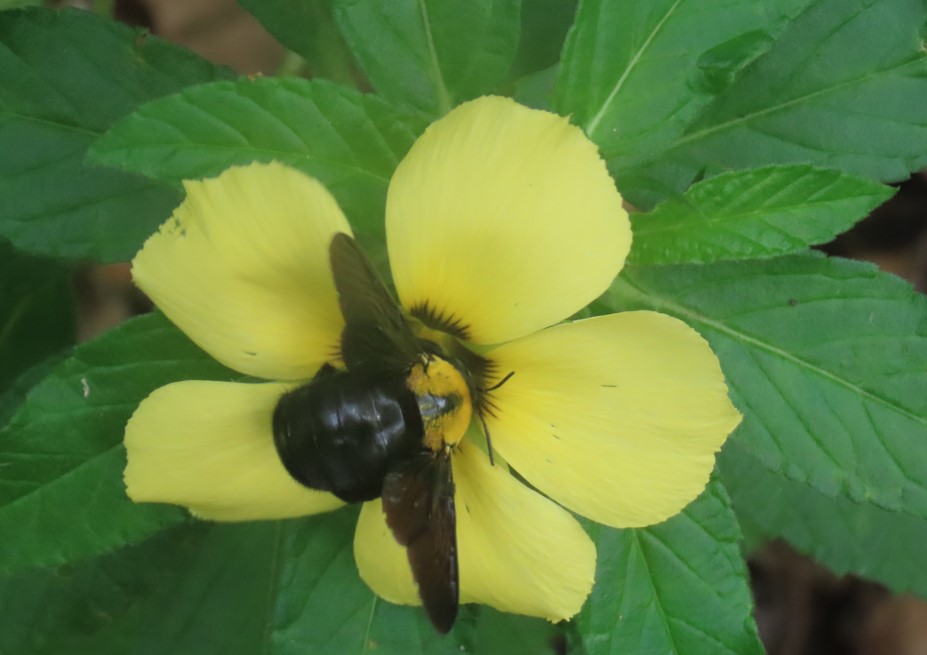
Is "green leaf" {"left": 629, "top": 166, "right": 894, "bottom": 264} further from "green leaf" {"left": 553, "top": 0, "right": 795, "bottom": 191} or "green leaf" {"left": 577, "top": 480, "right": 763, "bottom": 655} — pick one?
"green leaf" {"left": 577, "top": 480, "right": 763, "bottom": 655}

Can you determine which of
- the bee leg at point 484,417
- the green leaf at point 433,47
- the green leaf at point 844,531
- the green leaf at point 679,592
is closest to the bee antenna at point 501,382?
the bee leg at point 484,417

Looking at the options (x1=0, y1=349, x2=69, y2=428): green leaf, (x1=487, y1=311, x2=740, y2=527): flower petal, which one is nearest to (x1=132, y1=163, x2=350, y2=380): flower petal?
(x1=487, y1=311, x2=740, y2=527): flower petal

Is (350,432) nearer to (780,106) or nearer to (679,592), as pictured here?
(679,592)

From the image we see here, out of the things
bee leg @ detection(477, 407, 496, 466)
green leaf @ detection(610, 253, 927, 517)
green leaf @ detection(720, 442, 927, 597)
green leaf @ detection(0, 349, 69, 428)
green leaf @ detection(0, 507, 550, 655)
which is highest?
bee leg @ detection(477, 407, 496, 466)

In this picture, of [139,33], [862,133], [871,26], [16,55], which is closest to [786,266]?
[862,133]

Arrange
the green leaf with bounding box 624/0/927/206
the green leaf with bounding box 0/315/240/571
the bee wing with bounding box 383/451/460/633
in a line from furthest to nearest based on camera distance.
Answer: the green leaf with bounding box 624/0/927/206
the green leaf with bounding box 0/315/240/571
the bee wing with bounding box 383/451/460/633
